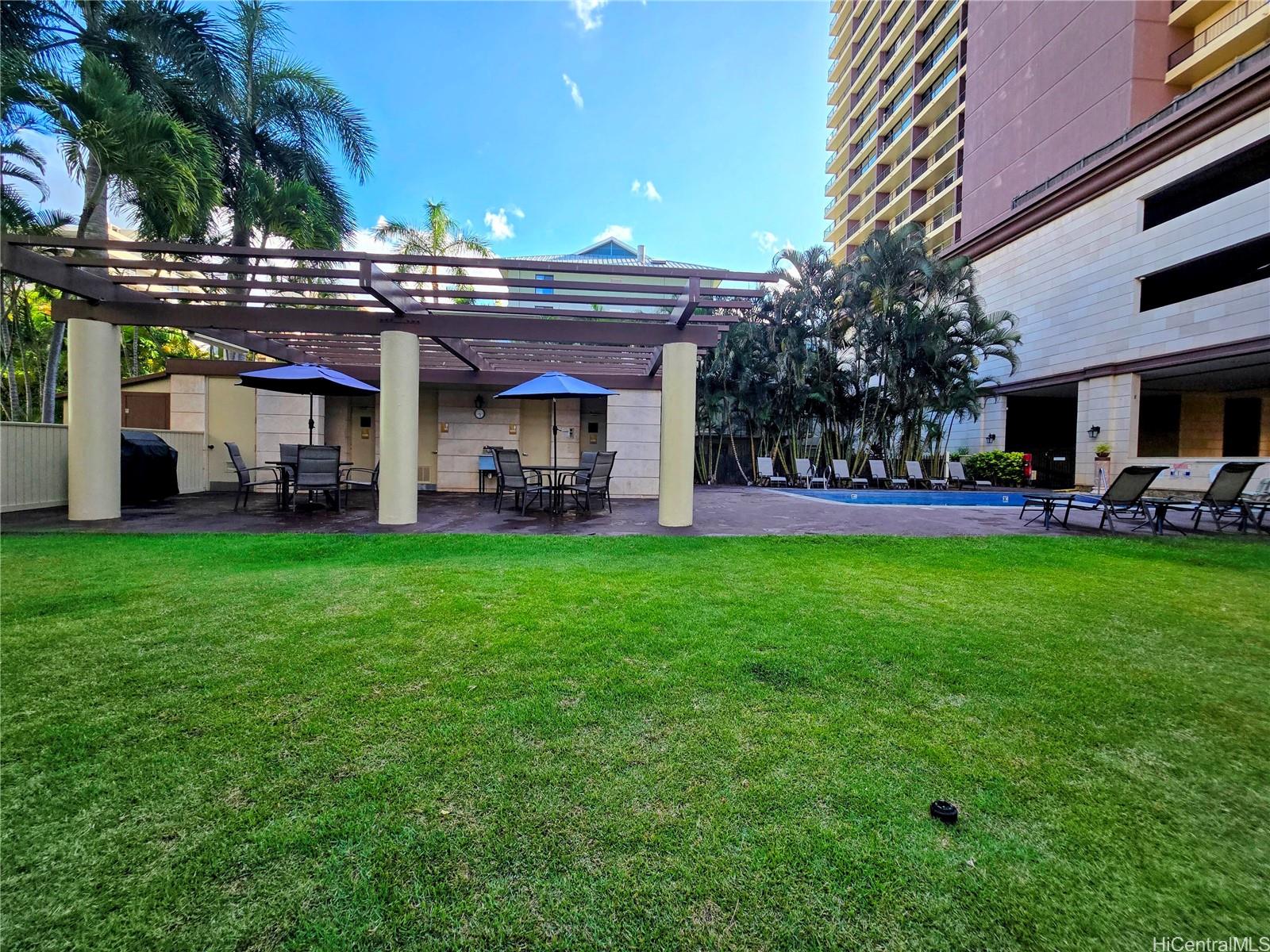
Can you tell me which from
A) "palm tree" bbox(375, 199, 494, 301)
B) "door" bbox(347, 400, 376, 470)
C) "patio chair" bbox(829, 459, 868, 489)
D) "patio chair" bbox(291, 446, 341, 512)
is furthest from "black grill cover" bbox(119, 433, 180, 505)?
"patio chair" bbox(829, 459, 868, 489)

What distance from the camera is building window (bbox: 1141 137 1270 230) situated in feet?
43.1

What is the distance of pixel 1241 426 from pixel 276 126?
3280 cm

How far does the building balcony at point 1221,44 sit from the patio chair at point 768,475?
1744cm

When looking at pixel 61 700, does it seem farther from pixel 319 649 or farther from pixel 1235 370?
pixel 1235 370

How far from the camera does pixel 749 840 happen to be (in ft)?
5.32

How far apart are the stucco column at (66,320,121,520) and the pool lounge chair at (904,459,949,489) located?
19.8 meters

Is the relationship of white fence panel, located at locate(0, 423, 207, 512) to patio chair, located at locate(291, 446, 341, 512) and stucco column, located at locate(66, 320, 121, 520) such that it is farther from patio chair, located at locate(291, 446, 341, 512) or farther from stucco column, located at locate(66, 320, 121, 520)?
patio chair, located at locate(291, 446, 341, 512)

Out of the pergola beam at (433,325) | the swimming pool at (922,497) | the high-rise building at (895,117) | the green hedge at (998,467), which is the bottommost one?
the swimming pool at (922,497)

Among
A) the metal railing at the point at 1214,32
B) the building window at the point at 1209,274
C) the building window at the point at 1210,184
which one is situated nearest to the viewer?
the building window at the point at 1210,184

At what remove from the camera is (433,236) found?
18.1 m

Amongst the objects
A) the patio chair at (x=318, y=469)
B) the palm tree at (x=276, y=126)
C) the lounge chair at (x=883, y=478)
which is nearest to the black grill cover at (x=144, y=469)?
the patio chair at (x=318, y=469)

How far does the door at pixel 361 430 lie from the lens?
13.3 metres

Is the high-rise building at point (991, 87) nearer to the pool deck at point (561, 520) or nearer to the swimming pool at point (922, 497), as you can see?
the swimming pool at point (922, 497)

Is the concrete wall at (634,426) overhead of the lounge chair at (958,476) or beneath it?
overhead
